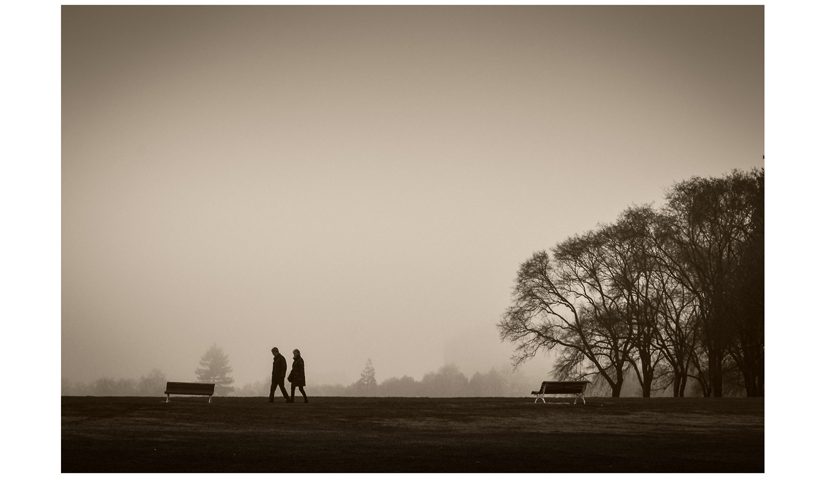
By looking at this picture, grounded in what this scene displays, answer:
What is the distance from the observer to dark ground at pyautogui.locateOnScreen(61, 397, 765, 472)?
17.1 meters

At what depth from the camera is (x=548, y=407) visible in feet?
101

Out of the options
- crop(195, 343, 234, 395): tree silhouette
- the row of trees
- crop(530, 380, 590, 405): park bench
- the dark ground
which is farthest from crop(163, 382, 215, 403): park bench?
crop(195, 343, 234, 395): tree silhouette

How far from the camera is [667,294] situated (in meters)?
54.7

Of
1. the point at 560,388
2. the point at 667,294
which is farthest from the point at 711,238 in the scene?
the point at 560,388

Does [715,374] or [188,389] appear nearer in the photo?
[188,389]

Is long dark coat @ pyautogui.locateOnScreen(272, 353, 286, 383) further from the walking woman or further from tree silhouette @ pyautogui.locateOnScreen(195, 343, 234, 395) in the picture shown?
tree silhouette @ pyautogui.locateOnScreen(195, 343, 234, 395)

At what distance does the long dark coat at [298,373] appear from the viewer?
32.5m

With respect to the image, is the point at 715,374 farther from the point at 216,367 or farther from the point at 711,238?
the point at 216,367

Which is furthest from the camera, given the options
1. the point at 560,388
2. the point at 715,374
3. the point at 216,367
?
the point at 216,367

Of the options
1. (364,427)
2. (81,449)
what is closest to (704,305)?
(364,427)

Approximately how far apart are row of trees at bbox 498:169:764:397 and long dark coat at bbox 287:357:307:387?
21922 mm

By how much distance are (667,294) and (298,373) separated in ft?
95.8

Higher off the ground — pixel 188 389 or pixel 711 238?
pixel 711 238

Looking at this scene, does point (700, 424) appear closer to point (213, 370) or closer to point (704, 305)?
point (704, 305)
